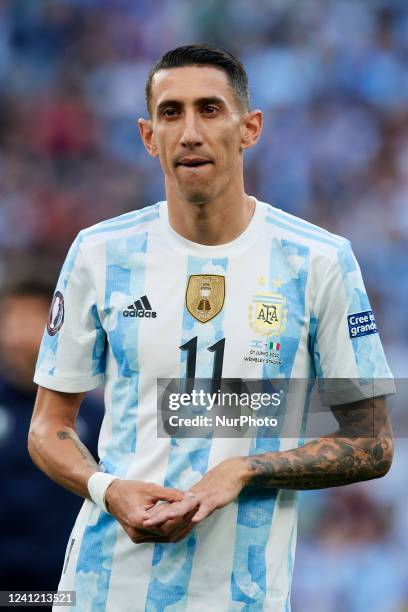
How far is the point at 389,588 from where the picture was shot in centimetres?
702

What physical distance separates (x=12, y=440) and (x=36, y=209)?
491 cm

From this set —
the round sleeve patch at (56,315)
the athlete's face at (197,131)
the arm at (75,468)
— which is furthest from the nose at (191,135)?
the arm at (75,468)

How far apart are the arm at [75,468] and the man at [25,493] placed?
126cm

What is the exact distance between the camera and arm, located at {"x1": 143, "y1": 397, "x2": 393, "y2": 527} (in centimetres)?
299

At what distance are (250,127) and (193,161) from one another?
33 centimetres

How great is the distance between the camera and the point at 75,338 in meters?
3.40

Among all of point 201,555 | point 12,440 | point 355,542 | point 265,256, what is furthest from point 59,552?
point 355,542

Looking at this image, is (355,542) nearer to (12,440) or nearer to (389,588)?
(389,588)

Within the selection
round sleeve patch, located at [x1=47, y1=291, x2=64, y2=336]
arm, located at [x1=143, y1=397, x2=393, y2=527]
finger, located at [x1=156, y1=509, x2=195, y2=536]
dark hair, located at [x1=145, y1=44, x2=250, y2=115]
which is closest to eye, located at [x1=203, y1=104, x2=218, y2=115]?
dark hair, located at [x1=145, y1=44, x2=250, y2=115]

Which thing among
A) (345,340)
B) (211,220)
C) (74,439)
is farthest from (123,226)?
(345,340)

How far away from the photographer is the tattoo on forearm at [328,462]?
3131 millimetres

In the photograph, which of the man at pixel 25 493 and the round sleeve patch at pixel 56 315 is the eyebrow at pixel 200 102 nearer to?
the round sleeve patch at pixel 56 315

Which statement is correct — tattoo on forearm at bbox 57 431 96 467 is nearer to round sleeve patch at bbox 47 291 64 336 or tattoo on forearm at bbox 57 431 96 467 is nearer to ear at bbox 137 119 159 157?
round sleeve patch at bbox 47 291 64 336

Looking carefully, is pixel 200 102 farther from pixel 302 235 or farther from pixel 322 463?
pixel 322 463
